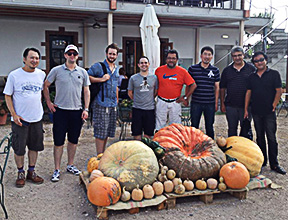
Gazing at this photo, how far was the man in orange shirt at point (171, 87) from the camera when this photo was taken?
534 centimetres

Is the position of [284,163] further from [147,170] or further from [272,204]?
[147,170]

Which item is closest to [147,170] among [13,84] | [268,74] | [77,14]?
[13,84]

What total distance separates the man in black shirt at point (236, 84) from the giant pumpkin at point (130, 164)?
75.7 inches

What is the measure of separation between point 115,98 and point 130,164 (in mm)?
1483

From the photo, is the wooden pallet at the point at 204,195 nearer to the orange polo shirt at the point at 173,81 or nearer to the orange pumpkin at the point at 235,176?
the orange pumpkin at the point at 235,176

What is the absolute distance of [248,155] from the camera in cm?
458

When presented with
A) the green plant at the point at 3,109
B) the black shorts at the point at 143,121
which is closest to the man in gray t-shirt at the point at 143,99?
the black shorts at the point at 143,121

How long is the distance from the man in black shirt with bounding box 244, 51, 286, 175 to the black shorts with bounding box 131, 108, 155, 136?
1445 mm

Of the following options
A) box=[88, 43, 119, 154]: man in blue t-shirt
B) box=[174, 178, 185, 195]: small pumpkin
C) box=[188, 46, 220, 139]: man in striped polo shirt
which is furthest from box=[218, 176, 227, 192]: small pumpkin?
box=[88, 43, 119, 154]: man in blue t-shirt

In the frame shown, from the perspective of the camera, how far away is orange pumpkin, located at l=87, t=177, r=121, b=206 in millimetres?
3555

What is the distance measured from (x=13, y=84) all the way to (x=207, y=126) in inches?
120

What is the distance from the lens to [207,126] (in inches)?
222

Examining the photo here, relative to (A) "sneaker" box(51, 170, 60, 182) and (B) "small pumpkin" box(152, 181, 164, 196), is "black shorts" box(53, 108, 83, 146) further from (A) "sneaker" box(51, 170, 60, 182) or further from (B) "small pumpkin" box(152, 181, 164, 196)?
(B) "small pumpkin" box(152, 181, 164, 196)

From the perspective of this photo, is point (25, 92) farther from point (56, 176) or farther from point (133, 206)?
point (133, 206)
